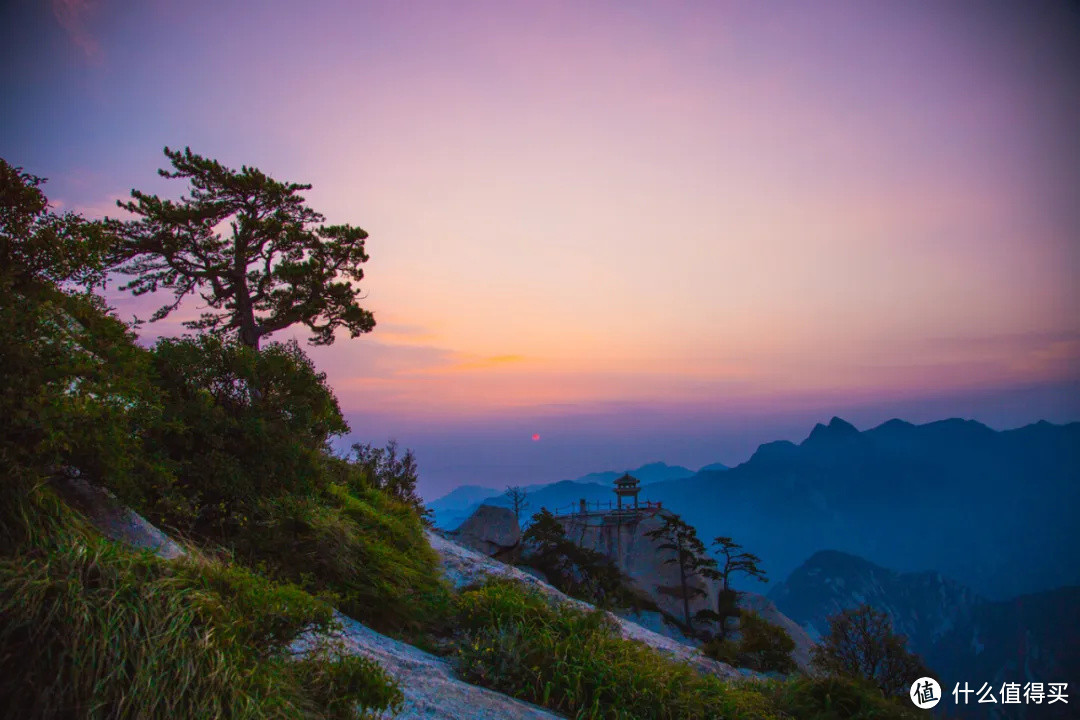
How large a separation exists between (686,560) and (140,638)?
37804 mm

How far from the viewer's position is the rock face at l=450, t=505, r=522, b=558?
33.6m

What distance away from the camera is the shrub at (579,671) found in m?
6.55

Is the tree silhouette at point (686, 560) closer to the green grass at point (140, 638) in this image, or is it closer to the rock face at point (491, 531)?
the rock face at point (491, 531)

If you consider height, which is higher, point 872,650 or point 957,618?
point 872,650

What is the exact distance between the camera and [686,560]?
1486 inches

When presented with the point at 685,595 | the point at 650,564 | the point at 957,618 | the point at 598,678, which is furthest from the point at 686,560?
the point at 957,618

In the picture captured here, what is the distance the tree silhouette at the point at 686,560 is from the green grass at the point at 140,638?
3569cm

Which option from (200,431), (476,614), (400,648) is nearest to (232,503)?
(200,431)

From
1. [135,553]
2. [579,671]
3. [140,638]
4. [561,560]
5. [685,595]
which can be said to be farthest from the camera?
[685,595]

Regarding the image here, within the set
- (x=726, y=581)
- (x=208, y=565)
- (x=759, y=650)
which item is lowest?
(x=759, y=650)

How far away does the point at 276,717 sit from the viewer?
156 inches

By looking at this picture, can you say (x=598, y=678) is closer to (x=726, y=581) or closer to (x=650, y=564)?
(x=650, y=564)

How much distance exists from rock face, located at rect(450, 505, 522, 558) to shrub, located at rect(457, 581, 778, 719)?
26.2m

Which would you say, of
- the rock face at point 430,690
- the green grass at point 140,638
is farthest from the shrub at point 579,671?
the green grass at point 140,638
